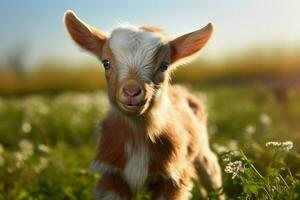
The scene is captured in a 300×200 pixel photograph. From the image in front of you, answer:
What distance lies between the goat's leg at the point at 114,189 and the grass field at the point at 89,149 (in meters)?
0.82

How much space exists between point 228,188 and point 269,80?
72.8ft

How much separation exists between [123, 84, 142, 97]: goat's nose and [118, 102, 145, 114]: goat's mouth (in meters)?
0.10

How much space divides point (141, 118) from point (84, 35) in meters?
1.07

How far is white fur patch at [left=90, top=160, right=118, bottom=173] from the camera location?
6.86 metres

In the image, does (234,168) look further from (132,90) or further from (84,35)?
(84,35)

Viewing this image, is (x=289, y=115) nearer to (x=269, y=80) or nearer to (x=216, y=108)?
(x=216, y=108)

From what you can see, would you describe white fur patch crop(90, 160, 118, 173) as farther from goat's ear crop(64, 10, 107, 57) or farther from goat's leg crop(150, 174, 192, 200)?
goat's ear crop(64, 10, 107, 57)

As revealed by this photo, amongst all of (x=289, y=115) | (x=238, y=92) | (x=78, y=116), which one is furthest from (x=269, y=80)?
(x=78, y=116)

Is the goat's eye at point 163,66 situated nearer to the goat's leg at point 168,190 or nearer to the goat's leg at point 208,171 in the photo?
the goat's leg at point 168,190

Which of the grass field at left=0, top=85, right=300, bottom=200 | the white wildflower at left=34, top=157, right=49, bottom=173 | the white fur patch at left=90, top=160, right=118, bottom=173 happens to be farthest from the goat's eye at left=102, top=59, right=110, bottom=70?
the white wildflower at left=34, top=157, right=49, bottom=173

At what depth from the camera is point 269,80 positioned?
29.8 meters

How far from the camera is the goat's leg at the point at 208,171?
8281 mm

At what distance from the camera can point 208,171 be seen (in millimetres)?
8375

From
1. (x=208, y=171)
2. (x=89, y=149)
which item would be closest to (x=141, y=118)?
(x=208, y=171)
